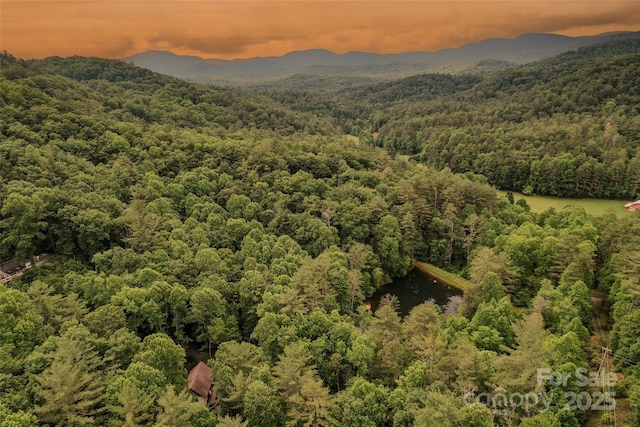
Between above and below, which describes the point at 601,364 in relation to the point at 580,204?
below

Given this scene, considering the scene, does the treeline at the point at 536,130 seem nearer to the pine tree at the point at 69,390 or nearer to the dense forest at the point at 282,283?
the dense forest at the point at 282,283

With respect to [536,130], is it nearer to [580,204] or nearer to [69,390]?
[580,204]

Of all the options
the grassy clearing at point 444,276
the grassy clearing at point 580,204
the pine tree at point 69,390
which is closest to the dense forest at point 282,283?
the pine tree at point 69,390

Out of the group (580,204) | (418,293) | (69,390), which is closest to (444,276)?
(418,293)

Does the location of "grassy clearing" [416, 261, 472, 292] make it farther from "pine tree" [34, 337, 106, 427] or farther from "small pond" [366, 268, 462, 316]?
"pine tree" [34, 337, 106, 427]

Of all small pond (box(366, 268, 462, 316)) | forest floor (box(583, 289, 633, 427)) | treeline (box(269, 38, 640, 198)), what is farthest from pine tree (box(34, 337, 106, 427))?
treeline (box(269, 38, 640, 198))

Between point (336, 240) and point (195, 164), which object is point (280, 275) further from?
point (195, 164)

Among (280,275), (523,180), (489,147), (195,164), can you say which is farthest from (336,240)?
(489,147)
